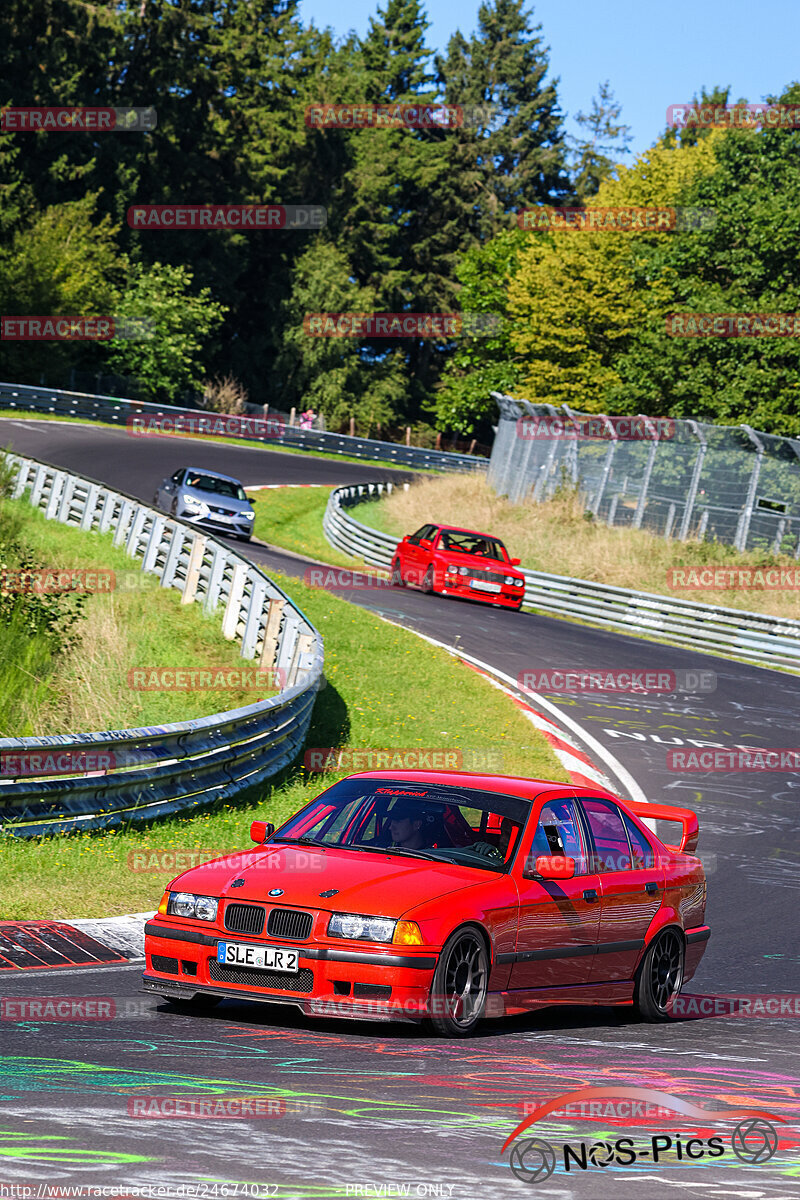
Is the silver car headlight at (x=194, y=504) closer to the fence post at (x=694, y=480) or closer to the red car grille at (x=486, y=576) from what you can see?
the red car grille at (x=486, y=576)

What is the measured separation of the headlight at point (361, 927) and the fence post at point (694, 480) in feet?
90.8

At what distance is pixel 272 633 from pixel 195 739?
258 inches

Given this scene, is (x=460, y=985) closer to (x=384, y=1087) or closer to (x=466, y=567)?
(x=384, y=1087)

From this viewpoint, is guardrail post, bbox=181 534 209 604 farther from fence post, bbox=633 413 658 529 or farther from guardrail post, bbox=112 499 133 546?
fence post, bbox=633 413 658 529

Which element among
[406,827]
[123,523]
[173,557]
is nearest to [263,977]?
[406,827]

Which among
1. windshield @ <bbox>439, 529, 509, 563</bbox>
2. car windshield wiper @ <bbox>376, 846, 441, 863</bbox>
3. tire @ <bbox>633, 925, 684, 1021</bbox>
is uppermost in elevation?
windshield @ <bbox>439, 529, 509, 563</bbox>

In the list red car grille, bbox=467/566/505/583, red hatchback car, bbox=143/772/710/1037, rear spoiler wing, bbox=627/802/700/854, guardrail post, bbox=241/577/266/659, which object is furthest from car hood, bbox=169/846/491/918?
red car grille, bbox=467/566/505/583

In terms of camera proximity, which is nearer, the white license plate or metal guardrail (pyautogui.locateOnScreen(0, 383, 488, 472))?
the white license plate

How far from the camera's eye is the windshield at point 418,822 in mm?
8109

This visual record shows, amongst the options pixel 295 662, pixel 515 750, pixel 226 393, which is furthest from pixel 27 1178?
pixel 226 393

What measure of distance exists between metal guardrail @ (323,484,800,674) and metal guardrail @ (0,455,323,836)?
10.6 metres

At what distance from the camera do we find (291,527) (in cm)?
4206

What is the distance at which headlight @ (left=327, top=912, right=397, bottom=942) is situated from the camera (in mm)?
7066

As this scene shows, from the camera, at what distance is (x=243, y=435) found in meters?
59.9
